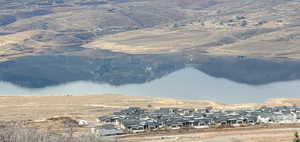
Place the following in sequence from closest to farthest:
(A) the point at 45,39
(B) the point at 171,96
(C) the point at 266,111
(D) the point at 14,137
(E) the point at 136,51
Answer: (D) the point at 14,137, (C) the point at 266,111, (B) the point at 171,96, (E) the point at 136,51, (A) the point at 45,39

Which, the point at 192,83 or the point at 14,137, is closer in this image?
the point at 14,137

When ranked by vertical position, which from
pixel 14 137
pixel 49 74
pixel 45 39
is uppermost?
pixel 45 39

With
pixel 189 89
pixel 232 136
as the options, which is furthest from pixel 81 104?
pixel 232 136

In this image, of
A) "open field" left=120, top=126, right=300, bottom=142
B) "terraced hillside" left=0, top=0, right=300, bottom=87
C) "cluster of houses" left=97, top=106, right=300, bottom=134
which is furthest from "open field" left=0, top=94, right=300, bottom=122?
"terraced hillside" left=0, top=0, right=300, bottom=87

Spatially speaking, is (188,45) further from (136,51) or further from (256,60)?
(256,60)

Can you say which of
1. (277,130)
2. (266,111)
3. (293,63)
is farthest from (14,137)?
(293,63)

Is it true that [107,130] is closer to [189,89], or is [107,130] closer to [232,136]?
[232,136]

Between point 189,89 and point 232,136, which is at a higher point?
point 189,89

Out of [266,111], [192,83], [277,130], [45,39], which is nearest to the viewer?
[277,130]
